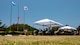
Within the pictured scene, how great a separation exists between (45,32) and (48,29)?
0.79 meters

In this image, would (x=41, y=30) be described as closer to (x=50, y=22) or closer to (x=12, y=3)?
A: (x=50, y=22)

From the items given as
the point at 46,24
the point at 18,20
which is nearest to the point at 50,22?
the point at 46,24

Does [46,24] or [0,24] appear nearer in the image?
[46,24]

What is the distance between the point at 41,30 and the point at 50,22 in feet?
5.22

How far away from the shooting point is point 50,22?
30.0 metres

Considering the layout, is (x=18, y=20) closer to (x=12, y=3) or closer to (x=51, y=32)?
(x=12, y=3)

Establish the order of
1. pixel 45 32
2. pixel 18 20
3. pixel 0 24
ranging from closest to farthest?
1. pixel 45 32
2. pixel 18 20
3. pixel 0 24

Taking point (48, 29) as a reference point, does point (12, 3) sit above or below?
above

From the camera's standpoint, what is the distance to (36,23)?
30.1 m

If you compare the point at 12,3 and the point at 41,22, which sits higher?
the point at 12,3

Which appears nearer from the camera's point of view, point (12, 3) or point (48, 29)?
point (48, 29)

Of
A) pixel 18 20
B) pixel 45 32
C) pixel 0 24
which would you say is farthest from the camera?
pixel 0 24

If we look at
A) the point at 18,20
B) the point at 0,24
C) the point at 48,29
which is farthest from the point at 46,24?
the point at 0,24

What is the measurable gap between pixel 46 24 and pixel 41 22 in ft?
2.76
